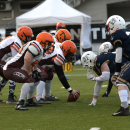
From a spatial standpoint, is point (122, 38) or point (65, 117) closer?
point (122, 38)

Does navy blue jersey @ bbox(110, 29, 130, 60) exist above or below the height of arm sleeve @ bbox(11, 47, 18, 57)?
above

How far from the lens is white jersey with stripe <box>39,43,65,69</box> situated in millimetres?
5641

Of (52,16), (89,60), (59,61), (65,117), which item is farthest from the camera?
(52,16)

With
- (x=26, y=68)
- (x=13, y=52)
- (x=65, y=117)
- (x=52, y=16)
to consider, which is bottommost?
(x=65, y=117)

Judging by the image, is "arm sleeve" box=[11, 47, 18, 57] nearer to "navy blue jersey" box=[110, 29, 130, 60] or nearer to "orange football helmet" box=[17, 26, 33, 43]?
"orange football helmet" box=[17, 26, 33, 43]

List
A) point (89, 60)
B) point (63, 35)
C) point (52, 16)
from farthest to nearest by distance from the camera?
point (52, 16) → point (63, 35) → point (89, 60)

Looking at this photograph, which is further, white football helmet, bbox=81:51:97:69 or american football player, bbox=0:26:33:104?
american football player, bbox=0:26:33:104

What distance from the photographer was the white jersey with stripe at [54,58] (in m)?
5.64

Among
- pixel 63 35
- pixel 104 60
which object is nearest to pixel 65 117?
pixel 104 60

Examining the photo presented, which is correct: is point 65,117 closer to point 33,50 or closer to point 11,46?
point 33,50

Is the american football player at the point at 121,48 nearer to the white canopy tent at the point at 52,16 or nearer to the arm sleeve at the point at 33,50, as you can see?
the arm sleeve at the point at 33,50

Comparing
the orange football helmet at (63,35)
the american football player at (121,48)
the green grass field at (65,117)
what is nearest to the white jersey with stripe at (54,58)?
the green grass field at (65,117)

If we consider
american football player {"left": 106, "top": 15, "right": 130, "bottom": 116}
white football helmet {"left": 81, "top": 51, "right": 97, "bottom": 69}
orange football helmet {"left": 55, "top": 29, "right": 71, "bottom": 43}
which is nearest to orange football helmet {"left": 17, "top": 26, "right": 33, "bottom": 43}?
orange football helmet {"left": 55, "top": 29, "right": 71, "bottom": 43}

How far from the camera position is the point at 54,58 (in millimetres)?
5680
